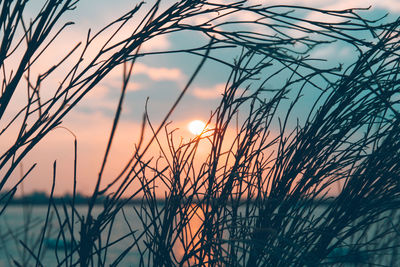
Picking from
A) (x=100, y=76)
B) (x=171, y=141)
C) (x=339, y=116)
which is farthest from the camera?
Result: (x=171, y=141)

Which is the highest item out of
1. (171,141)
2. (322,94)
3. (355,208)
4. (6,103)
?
(322,94)

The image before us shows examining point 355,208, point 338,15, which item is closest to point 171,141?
point 355,208

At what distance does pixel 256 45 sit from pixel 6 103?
659mm

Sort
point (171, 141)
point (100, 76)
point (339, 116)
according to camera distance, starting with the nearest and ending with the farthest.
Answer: point (100, 76) → point (339, 116) → point (171, 141)

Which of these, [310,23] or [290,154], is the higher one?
[310,23]

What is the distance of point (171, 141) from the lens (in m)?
1.75

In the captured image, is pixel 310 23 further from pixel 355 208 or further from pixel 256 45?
pixel 355 208

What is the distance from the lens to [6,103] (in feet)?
3.73

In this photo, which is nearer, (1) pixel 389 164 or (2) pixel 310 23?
(2) pixel 310 23

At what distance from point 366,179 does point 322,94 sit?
1.07ft

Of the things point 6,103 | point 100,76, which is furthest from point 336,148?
point 6,103

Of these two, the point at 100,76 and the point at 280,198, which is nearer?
the point at 100,76

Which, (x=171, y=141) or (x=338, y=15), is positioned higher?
(x=338, y=15)

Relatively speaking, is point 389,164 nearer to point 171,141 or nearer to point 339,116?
point 339,116
